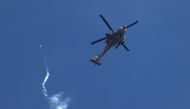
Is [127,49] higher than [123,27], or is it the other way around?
[123,27]

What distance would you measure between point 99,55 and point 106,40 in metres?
6.70

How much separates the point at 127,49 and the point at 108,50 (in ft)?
24.9

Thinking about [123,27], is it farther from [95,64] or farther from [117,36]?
[95,64]

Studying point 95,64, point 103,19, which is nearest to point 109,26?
point 103,19

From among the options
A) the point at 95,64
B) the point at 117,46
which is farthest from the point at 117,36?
the point at 95,64

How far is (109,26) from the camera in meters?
103

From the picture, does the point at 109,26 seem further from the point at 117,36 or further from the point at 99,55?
the point at 99,55

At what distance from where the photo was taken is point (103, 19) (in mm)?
101188

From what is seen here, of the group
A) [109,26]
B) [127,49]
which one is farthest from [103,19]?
[127,49]

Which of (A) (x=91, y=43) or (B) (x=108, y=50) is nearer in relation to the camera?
(A) (x=91, y=43)

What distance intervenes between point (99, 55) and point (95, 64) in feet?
21.0

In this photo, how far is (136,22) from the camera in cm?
10200

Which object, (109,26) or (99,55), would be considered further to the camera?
(99,55)

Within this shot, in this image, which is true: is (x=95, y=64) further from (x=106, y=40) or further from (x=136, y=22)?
(x=136, y=22)
